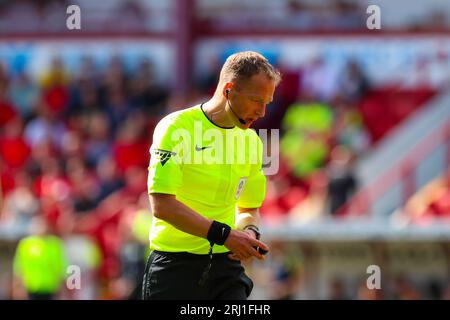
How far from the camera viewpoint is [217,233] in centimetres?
607

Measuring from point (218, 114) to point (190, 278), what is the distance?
2.96ft

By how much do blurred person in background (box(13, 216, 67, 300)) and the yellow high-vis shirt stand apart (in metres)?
6.84

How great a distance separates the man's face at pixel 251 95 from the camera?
243 inches

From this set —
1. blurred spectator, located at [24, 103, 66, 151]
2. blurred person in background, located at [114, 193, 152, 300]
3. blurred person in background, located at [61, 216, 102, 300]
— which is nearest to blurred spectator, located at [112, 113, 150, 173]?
blurred spectator, located at [24, 103, 66, 151]

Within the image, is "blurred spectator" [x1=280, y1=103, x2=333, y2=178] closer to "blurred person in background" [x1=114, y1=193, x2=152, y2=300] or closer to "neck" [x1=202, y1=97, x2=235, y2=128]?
"blurred person in background" [x1=114, y1=193, x2=152, y2=300]

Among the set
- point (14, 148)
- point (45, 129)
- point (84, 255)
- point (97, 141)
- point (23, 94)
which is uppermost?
point (23, 94)

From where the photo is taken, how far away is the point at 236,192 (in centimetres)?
650

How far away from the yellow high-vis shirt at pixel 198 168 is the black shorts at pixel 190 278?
1.8 inches

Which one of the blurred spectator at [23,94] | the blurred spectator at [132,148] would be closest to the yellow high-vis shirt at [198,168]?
the blurred spectator at [132,148]

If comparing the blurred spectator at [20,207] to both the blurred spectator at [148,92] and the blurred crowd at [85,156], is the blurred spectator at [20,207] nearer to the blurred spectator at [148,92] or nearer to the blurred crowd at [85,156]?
the blurred crowd at [85,156]

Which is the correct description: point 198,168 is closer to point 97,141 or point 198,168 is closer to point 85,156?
point 85,156

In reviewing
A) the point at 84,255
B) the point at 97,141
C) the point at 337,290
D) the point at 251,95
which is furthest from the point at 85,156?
the point at 251,95
